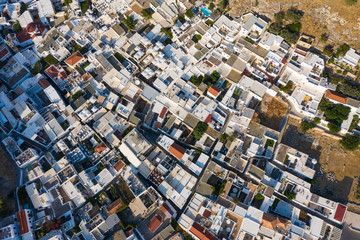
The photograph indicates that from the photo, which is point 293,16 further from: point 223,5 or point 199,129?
point 199,129

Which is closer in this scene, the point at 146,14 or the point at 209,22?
the point at 209,22

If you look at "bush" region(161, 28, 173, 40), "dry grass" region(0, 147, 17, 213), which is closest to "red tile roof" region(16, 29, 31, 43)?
"dry grass" region(0, 147, 17, 213)

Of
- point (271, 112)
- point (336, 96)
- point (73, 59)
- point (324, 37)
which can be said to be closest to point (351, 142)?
point (336, 96)

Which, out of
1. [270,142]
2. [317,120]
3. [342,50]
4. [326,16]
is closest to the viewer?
[270,142]

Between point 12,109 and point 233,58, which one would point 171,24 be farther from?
point 12,109

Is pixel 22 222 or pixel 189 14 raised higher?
pixel 189 14

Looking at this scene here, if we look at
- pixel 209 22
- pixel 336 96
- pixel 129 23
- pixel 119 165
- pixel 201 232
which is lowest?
pixel 201 232
